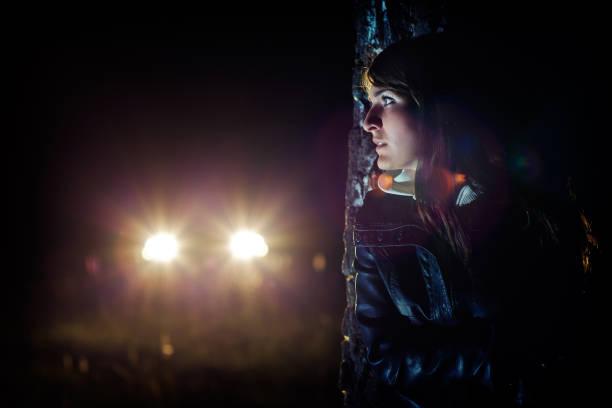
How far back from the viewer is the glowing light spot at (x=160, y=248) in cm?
624

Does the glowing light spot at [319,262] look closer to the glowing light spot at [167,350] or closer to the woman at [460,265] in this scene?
the glowing light spot at [167,350]

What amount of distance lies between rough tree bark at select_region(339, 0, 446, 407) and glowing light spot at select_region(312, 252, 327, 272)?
544 cm

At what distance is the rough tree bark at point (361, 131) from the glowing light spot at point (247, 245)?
17.6 feet

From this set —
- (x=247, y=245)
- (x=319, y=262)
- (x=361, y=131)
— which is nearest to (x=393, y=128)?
(x=361, y=131)

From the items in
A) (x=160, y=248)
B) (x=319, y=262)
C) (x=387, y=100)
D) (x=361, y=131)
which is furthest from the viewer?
(x=319, y=262)

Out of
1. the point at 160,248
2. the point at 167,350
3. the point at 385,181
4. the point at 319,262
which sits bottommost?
the point at 167,350

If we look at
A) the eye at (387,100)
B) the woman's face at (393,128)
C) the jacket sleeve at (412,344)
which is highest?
the eye at (387,100)

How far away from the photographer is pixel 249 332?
17.0 feet

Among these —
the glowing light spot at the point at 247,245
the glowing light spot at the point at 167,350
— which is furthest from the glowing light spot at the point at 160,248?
the glowing light spot at the point at 167,350

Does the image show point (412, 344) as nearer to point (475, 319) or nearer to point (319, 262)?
point (475, 319)

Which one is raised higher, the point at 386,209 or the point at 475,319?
the point at 386,209

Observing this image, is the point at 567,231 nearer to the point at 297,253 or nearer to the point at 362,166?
the point at 362,166

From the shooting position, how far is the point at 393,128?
1.03 meters

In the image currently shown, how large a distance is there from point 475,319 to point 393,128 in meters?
0.63
